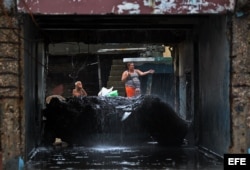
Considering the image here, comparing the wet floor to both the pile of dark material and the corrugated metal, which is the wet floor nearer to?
the pile of dark material

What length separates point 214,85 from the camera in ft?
28.6

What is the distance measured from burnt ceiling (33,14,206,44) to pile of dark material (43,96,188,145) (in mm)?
1445

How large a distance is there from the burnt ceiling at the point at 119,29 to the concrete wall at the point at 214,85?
0.70m

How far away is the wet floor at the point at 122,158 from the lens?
7641 mm

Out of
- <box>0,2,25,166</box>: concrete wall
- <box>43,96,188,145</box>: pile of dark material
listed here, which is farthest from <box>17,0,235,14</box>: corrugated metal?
<box>43,96,188,145</box>: pile of dark material

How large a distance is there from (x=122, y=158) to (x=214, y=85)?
2.05 metres

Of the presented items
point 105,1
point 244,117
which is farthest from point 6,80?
point 244,117

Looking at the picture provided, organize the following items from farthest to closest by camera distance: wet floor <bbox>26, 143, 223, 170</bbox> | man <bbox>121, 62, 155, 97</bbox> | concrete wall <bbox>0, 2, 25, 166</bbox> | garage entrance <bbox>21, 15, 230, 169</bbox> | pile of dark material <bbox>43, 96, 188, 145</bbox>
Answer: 1. man <bbox>121, 62, 155, 97</bbox>
2. pile of dark material <bbox>43, 96, 188, 145</bbox>
3. garage entrance <bbox>21, 15, 230, 169</bbox>
4. wet floor <bbox>26, 143, 223, 170</bbox>
5. concrete wall <bbox>0, 2, 25, 166</bbox>

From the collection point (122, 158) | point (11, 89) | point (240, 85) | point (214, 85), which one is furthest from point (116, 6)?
point (122, 158)

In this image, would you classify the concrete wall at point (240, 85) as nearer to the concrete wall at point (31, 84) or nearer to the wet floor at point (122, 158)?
the wet floor at point (122, 158)

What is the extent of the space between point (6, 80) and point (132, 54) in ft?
38.3

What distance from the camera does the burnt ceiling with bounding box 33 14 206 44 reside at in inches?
390

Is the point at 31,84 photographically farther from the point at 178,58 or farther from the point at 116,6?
the point at 178,58

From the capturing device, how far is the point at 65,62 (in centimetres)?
1880
